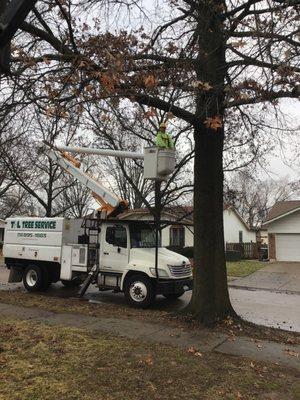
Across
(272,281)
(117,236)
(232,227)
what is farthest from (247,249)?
(117,236)

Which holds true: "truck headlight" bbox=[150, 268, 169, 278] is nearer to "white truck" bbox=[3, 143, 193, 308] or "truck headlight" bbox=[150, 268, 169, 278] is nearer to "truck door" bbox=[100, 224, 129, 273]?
"white truck" bbox=[3, 143, 193, 308]

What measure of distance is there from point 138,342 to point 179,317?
2.33 m

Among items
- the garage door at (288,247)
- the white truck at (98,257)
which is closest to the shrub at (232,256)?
the garage door at (288,247)

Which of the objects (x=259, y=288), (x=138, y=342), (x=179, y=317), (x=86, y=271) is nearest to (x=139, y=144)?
(x=259, y=288)

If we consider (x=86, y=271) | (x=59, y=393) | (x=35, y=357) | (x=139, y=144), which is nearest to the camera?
(x=59, y=393)

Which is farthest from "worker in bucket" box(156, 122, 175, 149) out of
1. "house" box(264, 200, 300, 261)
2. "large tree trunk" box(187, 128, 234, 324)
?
"house" box(264, 200, 300, 261)

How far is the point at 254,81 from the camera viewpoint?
8938 mm

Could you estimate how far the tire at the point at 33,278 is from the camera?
1537 centimetres

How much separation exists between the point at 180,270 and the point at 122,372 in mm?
7252

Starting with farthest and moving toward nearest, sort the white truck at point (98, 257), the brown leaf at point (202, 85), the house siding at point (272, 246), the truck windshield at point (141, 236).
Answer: the house siding at point (272, 246) → the truck windshield at point (141, 236) → the white truck at point (98, 257) → the brown leaf at point (202, 85)

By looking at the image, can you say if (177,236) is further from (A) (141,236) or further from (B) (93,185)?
(A) (141,236)

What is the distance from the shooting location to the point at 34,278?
15609 millimetres

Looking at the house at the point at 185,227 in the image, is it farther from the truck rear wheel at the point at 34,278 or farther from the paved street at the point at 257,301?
the truck rear wheel at the point at 34,278

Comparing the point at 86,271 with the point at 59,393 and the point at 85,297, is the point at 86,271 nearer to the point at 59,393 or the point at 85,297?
the point at 85,297
